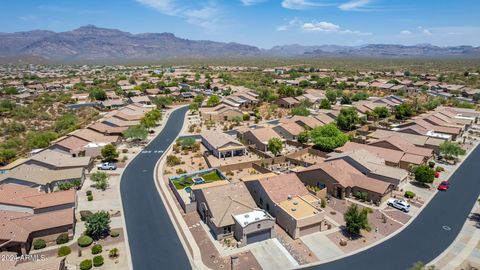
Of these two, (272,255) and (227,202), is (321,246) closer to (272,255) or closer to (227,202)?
(272,255)

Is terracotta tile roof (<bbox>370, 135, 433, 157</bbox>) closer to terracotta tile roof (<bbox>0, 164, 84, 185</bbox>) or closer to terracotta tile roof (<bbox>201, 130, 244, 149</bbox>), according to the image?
terracotta tile roof (<bbox>201, 130, 244, 149</bbox>)

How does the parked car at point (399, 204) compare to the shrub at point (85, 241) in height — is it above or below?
below

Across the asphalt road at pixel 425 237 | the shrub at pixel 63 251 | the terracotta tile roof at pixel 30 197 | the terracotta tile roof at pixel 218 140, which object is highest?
the terracotta tile roof at pixel 218 140

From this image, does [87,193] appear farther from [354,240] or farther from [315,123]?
[315,123]

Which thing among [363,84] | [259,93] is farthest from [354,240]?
[363,84]

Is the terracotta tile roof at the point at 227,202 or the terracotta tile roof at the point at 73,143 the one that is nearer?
the terracotta tile roof at the point at 227,202

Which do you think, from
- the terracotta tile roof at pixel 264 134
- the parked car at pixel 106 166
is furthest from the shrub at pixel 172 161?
the terracotta tile roof at pixel 264 134

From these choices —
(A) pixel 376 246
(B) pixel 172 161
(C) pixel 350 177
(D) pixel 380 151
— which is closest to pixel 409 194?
(C) pixel 350 177

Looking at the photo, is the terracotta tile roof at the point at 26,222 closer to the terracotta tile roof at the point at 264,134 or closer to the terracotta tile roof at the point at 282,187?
the terracotta tile roof at the point at 282,187
